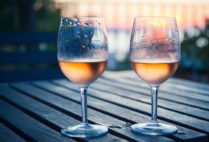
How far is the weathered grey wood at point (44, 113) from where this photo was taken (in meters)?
1.03

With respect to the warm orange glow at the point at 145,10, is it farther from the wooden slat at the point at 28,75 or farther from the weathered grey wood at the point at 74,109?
the weathered grey wood at the point at 74,109

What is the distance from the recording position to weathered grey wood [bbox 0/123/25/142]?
92 cm

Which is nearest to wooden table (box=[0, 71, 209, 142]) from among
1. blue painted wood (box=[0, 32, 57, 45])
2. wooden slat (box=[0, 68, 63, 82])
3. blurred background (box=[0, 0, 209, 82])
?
wooden slat (box=[0, 68, 63, 82])

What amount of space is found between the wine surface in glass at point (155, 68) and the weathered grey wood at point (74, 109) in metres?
0.15

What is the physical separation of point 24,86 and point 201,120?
35.1 inches

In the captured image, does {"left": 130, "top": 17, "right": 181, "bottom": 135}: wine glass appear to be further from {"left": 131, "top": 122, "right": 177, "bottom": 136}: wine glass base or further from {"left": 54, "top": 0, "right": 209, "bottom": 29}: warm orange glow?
{"left": 54, "top": 0, "right": 209, "bottom": 29}: warm orange glow

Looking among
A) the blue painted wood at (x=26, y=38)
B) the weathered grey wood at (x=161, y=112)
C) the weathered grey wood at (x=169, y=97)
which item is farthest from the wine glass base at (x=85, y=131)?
the blue painted wood at (x=26, y=38)

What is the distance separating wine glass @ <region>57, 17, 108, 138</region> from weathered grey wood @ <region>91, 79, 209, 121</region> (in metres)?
0.32

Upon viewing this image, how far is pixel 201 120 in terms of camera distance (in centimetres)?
108

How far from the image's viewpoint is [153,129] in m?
0.97

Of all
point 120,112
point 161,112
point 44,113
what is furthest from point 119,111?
point 44,113

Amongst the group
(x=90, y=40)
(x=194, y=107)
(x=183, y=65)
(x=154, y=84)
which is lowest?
(x=183, y=65)

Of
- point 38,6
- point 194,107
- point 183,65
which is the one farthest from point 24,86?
point 38,6

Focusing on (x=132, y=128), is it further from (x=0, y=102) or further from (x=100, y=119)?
(x=0, y=102)
